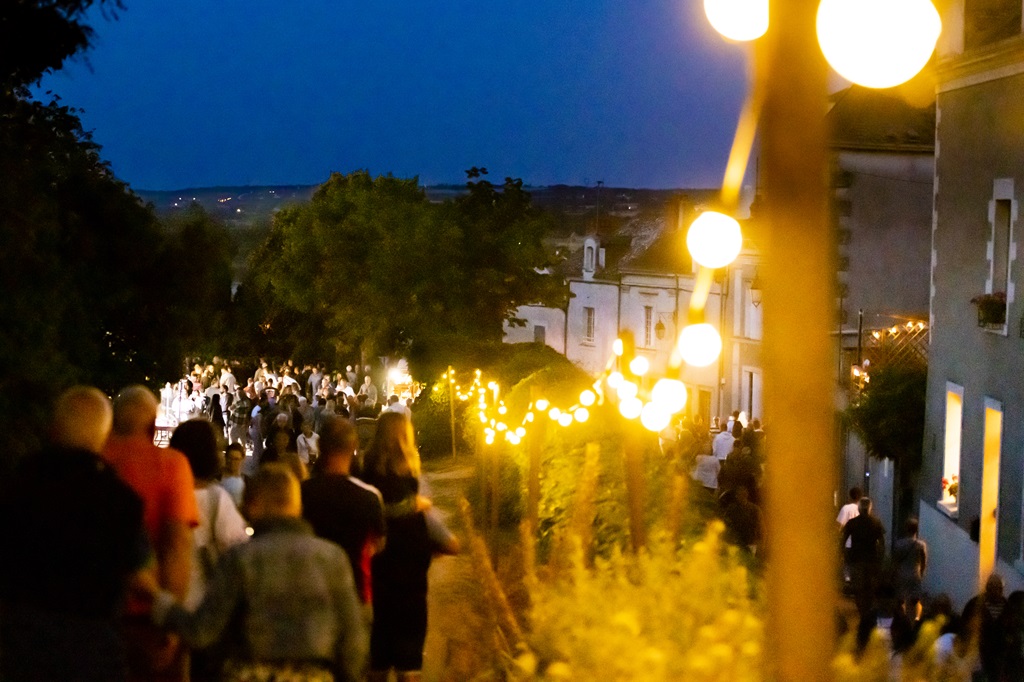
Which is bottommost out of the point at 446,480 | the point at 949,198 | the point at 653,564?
the point at 446,480

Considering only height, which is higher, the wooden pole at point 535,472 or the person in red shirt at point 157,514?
the person in red shirt at point 157,514

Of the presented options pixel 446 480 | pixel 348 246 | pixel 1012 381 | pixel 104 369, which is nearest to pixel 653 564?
pixel 1012 381

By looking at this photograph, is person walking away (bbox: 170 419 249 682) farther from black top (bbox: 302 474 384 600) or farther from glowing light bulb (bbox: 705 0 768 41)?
glowing light bulb (bbox: 705 0 768 41)

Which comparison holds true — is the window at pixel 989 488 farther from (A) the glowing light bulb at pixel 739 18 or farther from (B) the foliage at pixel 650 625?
(A) the glowing light bulb at pixel 739 18

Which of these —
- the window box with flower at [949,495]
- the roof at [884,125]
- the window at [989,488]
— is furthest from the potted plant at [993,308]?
the roof at [884,125]

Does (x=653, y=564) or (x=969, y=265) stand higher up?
(x=969, y=265)

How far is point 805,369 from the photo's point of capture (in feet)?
14.1

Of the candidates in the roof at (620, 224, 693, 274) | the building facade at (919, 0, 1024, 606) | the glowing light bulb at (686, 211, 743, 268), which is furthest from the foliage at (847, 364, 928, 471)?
the roof at (620, 224, 693, 274)

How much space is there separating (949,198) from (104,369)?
40.5ft

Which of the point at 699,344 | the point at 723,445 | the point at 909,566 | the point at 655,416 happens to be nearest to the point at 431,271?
the point at 723,445

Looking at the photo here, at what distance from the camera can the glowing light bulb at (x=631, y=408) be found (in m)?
10.7

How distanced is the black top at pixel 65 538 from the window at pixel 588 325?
51566 millimetres

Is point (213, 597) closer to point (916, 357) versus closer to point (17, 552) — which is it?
point (17, 552)

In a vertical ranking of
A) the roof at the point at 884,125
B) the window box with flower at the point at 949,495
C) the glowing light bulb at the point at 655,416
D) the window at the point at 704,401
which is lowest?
the window at the point at 704,401
